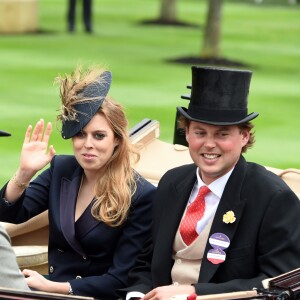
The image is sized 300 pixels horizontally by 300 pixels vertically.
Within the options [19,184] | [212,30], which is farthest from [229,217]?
[212,30]

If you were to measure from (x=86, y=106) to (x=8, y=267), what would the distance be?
145 centimetres

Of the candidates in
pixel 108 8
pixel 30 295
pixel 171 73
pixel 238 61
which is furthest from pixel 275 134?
pixel 108 8

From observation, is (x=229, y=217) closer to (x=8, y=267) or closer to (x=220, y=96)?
(x=220, y=96)

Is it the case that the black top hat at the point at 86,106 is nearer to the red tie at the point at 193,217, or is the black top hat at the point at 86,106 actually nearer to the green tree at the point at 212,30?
the red tie at the point at 193,217

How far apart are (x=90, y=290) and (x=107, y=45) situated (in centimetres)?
1843

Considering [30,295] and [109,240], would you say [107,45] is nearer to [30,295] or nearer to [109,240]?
[109,240]

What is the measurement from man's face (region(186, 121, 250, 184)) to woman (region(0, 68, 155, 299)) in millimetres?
596

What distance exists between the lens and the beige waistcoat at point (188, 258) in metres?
5.50

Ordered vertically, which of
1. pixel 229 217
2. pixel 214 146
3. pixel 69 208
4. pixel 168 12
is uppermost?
pixel 214 146

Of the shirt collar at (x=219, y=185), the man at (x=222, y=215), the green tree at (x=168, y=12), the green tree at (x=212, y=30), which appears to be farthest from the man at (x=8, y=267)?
the green tree at (x=168, y=12)

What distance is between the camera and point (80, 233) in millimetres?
6039

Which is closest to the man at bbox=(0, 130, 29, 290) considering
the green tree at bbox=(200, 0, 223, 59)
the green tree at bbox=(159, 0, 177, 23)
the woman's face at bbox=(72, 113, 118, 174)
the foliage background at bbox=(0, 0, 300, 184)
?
the woman's face at bbox=(72, 113, 118, 174)

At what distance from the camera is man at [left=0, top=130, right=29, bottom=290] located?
457 cm

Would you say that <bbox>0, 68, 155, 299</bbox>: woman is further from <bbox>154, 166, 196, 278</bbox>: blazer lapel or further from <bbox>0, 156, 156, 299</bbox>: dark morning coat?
<bbox>154, 166, 196, 278</bbox>: blazer lapel
